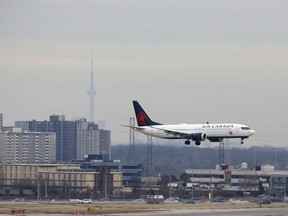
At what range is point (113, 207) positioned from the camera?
18300 cm

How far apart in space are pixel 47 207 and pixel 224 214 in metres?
30.9

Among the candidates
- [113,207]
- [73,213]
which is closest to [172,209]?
[113,207]

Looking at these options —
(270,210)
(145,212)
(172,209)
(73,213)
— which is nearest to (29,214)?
(73,213)

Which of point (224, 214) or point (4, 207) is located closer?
point (224, 214)

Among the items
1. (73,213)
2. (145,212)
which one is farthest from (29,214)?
(145,212)

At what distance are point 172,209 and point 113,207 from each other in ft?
33.7

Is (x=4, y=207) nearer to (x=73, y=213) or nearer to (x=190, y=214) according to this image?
(x=73, y=213)

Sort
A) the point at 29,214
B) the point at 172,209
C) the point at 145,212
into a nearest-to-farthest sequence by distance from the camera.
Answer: the point at 29,214 → the point at 145,212 → the point at 172,209

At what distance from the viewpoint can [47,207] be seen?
180625 millimetres

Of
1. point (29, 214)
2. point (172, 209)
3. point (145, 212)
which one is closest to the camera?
point (29, 214)

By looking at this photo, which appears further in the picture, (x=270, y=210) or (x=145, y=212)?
(x=270, y=210)

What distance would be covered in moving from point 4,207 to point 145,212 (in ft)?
74.1

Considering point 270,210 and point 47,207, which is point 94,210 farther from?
point 270,210

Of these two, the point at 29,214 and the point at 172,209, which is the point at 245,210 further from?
the point at 29,214
